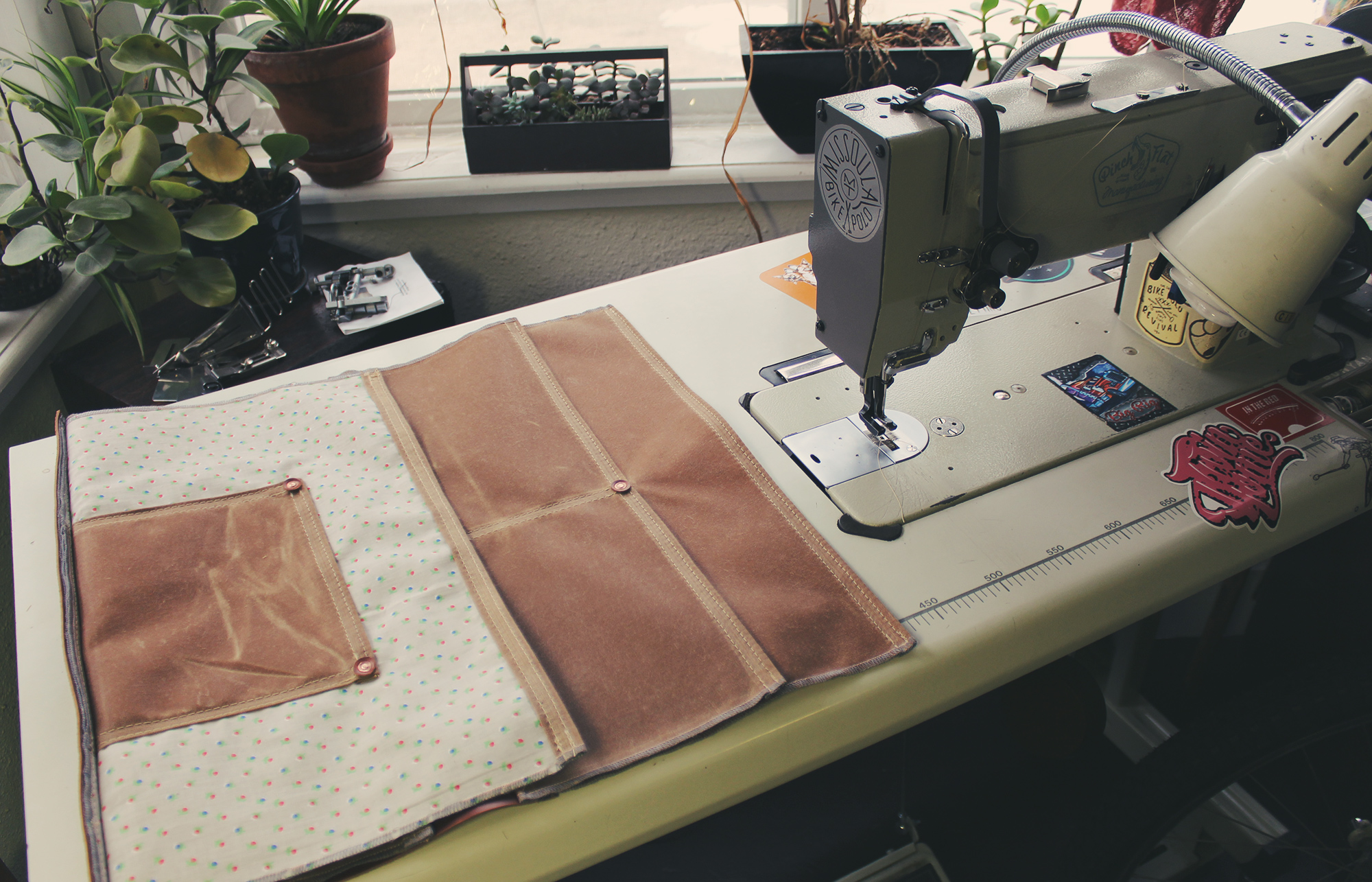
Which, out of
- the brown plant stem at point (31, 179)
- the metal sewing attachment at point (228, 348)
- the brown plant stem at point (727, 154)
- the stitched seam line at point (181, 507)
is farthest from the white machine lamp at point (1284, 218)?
the brown plant stem at point (31, 179)

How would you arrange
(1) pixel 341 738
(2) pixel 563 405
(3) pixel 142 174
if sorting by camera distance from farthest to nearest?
(3) pixel 142 174 → (2) pixel 563 405 → (1) pixel 341 738

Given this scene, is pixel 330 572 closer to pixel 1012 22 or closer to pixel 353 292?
pixel 353 292

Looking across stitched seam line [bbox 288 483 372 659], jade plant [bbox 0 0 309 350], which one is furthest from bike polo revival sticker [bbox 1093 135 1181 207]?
jade plant [bbox 0 0 309 350]

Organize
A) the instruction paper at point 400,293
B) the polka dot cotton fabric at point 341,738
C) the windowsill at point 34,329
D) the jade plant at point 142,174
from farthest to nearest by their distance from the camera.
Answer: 1. the instruction paper at point 400,293
2. the windowsill at point 34,329
3. the jade plant at point 142,174
4. the polka dot cotton fabric at point 341,738

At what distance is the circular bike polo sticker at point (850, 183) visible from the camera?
0.70m

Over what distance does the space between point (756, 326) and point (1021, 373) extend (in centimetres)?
32

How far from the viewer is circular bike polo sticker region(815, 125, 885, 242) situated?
0.70 metres

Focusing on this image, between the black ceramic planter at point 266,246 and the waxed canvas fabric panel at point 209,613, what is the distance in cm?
66

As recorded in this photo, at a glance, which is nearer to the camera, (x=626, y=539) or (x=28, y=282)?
(x=626, y=539)

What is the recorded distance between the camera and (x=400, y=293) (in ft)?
4.66

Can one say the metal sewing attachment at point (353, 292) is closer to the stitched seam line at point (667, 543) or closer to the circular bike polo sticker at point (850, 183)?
the stitched seam line at point (667, 543)

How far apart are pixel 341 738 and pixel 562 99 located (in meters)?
1.35

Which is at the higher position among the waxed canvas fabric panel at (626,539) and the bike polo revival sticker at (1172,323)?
the bike polo revival sticker at (1172,323)

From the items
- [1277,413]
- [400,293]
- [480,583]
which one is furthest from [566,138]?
[1277,413]
